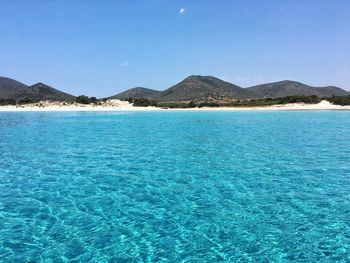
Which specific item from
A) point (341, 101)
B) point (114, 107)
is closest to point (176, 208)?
point (341, 101)

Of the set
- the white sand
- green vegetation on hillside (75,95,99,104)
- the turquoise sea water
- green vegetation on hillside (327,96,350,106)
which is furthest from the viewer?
green vegetation on hillside (75,95,99,104)

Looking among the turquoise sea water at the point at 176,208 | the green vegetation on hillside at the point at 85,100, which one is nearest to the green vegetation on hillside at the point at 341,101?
the green vegetation on hillside at the point at 85,100

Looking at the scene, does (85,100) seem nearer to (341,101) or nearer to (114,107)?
(114,107)

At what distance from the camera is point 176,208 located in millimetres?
13156

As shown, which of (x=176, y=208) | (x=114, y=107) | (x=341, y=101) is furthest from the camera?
(x=114, y=107)

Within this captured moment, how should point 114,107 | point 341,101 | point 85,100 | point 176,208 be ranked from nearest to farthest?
point 176,208, point 341,101, point 114,107, point 85,100

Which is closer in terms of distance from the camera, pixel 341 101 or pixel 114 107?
pixel 341 101

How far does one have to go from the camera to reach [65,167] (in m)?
20.8

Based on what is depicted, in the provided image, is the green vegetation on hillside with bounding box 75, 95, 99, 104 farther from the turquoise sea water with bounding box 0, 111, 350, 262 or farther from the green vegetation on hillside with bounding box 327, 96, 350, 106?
the turquoise sea water with bounding box 0, 111, 350, 262

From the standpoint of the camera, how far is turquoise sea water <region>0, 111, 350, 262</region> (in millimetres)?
9570

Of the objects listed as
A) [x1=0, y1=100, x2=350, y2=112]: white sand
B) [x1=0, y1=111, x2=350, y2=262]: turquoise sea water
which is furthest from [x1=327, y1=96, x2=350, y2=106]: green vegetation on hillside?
[x1=0, y1=111, x2=350, y2=262]: turquoise sea water

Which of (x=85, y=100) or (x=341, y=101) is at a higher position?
(x=85, y=100)

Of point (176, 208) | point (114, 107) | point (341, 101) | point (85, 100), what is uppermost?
point (85, 100)

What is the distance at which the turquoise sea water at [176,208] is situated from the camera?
9.57 metres
